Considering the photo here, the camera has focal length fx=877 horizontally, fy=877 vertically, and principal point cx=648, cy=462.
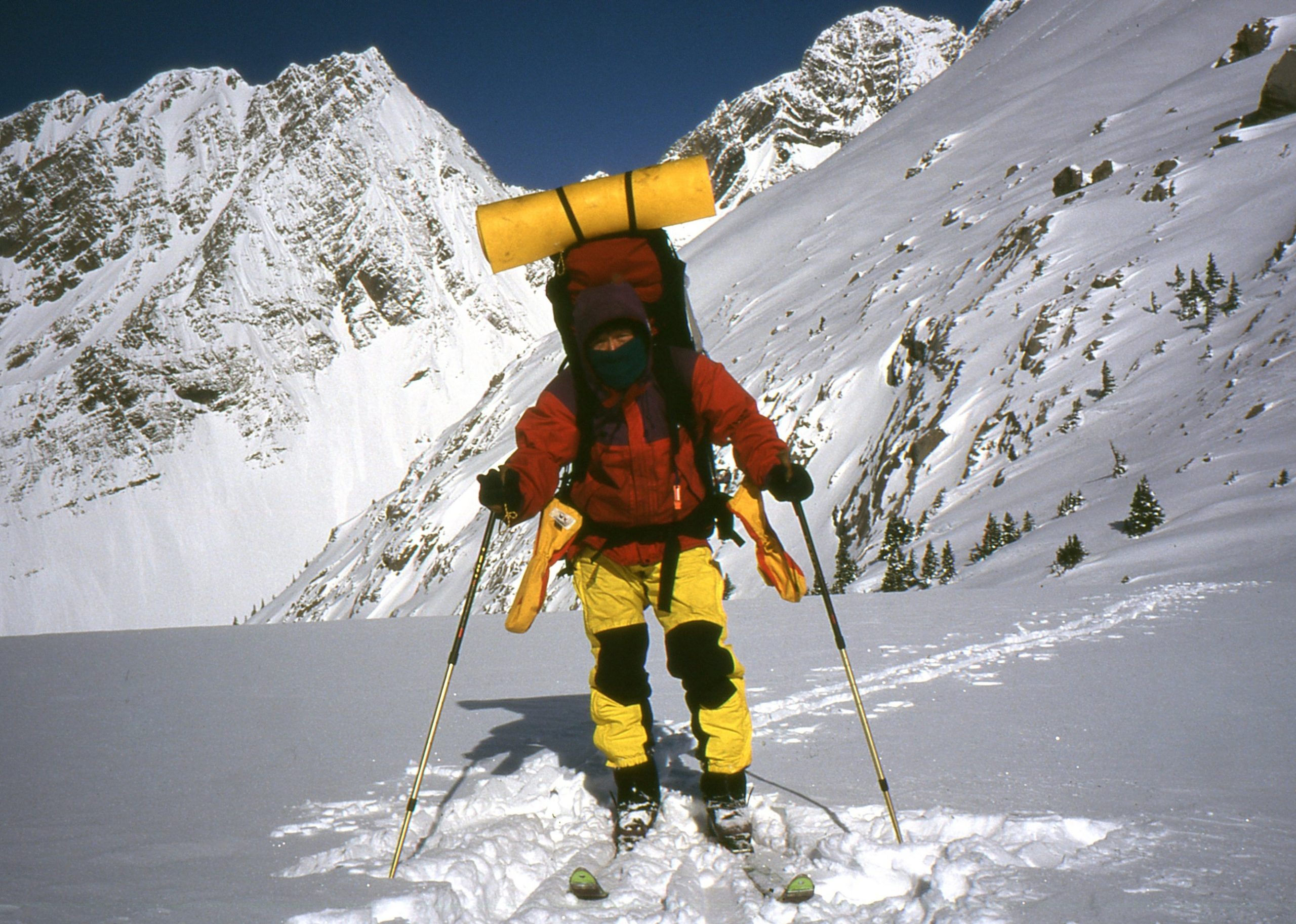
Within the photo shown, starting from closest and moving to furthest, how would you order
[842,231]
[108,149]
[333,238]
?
[842,231], [333,238], [108,149]

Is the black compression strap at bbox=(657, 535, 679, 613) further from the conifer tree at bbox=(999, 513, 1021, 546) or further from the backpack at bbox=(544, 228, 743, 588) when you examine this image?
the conifer tree at bbox=(999, 513, 1021, 546)

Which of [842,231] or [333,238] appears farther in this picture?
[333,238]

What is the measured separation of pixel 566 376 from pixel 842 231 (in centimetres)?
6408

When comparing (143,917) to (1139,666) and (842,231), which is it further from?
(842,231)

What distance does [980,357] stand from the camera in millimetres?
32625

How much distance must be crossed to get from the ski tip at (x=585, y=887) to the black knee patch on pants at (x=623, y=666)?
0.74 m

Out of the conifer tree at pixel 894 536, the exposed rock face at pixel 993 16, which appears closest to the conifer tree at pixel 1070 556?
the conifer tree at pixel 894 536

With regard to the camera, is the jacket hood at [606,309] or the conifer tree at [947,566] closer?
the jacket hood at [606,309]

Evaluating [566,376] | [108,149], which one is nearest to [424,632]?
[566,376]

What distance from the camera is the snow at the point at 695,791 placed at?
221cm

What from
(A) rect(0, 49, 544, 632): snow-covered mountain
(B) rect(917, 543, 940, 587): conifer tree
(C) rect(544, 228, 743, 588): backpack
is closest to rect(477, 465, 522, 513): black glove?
Result: (C) rect(544, 228, 743, 588): backpack

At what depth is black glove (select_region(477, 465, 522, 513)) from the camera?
2.98 m

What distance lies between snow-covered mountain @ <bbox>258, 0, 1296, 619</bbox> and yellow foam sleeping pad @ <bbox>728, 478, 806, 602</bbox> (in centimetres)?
910

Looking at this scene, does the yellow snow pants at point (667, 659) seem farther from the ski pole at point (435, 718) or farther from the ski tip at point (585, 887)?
the ski tip at point (585, 887)
